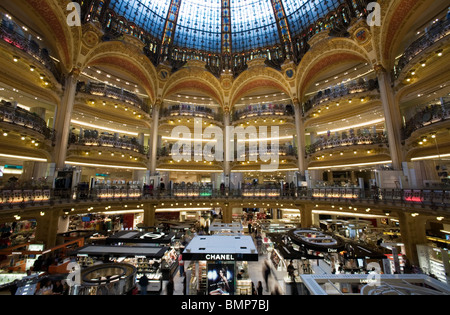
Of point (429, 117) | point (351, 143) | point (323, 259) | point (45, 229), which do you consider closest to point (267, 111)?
point (351, 143)

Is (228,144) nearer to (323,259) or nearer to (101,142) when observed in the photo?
(101,142)

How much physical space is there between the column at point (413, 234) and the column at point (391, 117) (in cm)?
431

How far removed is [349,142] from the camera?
833 inches

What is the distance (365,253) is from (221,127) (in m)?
22.6

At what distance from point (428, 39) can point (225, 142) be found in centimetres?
2127

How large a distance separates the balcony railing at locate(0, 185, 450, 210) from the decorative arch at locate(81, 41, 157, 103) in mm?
12676

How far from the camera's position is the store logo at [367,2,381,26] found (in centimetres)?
1839

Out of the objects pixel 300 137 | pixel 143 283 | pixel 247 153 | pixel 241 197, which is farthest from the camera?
pixel 247 153

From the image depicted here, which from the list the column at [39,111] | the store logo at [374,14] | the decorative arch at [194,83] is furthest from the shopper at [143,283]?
the store logo at [374,14]

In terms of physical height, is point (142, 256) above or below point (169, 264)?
above

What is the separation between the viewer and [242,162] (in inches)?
1127

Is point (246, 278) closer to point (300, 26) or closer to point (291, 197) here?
point (291, 197)

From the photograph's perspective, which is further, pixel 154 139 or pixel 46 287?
pixel 154 139

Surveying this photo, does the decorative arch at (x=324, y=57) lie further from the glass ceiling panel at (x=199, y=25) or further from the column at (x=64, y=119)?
the column at (x=64, y=119)
